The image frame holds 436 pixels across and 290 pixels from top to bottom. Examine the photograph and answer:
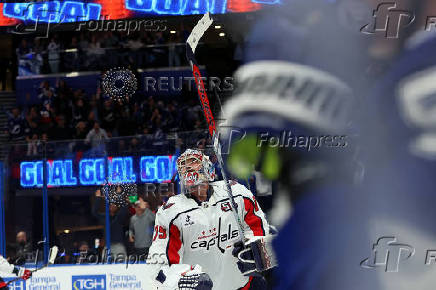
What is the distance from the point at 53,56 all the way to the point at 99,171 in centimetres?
471

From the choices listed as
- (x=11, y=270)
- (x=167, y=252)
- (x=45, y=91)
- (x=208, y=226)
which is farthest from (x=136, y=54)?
(x=167, y=252)

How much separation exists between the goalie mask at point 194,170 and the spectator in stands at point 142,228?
13.1 feet

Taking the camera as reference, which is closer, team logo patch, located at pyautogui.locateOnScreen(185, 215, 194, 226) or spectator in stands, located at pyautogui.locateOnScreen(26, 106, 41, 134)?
team logo patch, located at pyautogui.locateOnScreen(185, 215, 194, 226)

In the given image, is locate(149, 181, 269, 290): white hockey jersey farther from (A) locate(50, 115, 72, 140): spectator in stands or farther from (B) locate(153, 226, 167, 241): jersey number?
(A) locate(50, 115, 72, 140): spectator in stands

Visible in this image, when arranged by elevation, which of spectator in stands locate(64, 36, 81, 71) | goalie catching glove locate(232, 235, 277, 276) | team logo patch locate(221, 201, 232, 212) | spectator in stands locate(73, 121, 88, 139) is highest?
spectator in stands locate(64, 36, 81, 71)

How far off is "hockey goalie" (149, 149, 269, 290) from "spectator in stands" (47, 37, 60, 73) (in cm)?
876

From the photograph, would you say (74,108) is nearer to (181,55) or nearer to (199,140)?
(181,55)

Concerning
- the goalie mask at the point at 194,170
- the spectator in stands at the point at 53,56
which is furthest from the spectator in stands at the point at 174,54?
the goalie mask at the point at 194,170

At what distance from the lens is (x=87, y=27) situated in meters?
10.9

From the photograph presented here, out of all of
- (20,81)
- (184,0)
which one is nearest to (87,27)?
(184,0)

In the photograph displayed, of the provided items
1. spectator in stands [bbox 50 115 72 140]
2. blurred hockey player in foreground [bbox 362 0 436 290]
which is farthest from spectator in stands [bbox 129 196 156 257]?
spectator in stands [bbox 50 115 72 140]

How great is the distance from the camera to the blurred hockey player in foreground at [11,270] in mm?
8391

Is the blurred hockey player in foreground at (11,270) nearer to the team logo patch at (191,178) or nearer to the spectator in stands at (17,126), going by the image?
the team logo patch at (191,178)

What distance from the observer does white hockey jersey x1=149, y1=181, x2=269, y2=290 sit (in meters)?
4.80
